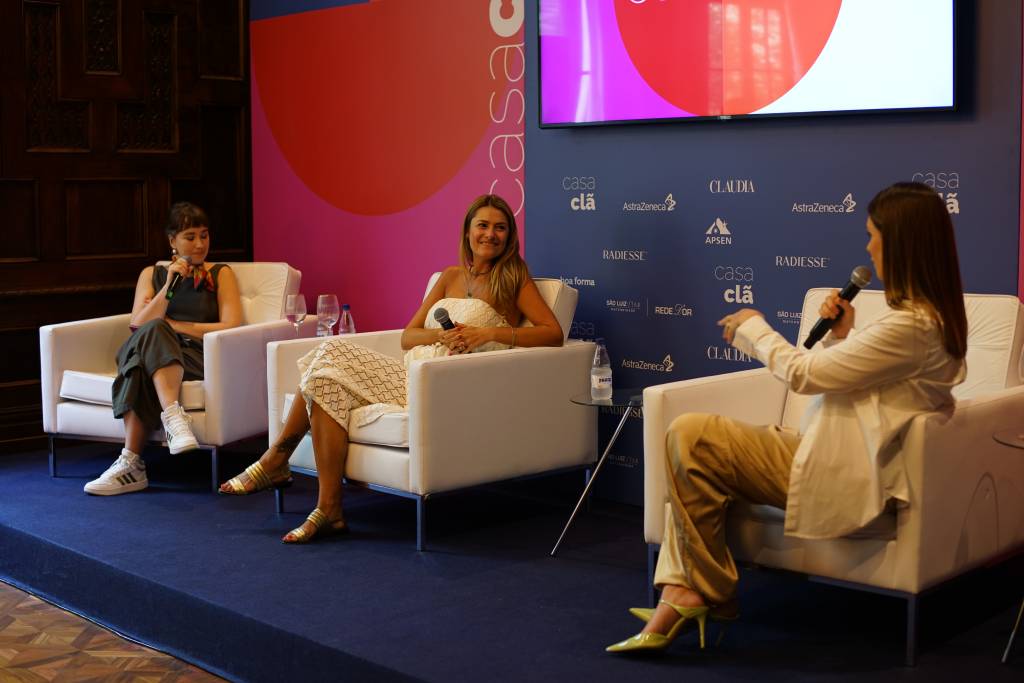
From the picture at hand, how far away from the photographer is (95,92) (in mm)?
6070

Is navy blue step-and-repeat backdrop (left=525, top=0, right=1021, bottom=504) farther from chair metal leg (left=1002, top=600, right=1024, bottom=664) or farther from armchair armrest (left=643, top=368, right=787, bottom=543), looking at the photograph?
chair metal leg (left=1002, top=600, right=1024, bottom=664)

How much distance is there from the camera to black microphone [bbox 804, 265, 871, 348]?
301 cm

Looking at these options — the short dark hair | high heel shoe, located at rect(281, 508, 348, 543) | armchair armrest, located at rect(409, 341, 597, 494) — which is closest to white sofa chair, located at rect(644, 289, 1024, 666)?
armchair armrest, located at rect(409, 341, 597, 494)

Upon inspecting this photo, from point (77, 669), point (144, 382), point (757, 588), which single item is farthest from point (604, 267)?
point (77, 669)

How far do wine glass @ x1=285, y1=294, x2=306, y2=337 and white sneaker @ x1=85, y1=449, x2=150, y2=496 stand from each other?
0.86 m

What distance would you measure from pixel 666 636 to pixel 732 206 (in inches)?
72.3

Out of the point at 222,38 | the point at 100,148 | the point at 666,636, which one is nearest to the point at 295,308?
the point at 100,148

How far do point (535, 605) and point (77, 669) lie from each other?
1.33m

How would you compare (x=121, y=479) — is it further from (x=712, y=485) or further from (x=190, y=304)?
(x=712, y=485)

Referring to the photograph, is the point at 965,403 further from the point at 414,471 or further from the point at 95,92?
the point at 95,92

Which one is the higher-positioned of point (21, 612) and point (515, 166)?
point (515, 166)

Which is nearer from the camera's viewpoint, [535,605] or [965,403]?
[965,403]

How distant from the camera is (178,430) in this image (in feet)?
16.3

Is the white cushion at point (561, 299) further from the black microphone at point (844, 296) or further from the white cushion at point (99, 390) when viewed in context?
the black microphone at point (844, 296)
